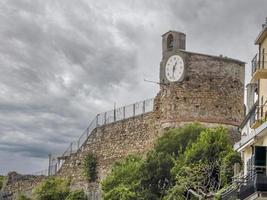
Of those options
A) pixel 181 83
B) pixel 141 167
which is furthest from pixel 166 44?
pixel 141 167

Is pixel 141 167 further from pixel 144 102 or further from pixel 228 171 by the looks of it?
pixel 144 102

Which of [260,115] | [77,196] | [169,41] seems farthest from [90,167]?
[260,115]

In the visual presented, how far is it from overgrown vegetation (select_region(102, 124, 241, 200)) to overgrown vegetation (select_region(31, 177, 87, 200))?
11807mm

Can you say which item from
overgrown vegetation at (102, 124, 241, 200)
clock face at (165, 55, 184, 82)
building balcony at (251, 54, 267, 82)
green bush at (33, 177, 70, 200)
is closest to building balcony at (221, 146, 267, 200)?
building balcony at (251, 54, 267, 82)

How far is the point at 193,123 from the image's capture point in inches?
2339

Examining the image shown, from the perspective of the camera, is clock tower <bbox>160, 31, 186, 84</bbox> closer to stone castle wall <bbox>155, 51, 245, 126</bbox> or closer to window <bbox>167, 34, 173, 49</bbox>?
window <bbox>167, 34, 173, 49</bbox>

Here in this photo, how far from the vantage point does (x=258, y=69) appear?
38406mm

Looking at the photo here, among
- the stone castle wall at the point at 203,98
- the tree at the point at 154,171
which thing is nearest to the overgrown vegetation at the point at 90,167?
the stone castle wall at the point at 203,98

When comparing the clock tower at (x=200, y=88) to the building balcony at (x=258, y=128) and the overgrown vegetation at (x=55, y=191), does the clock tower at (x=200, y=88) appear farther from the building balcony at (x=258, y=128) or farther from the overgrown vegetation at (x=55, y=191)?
the building balcony at (x=258, y=128)

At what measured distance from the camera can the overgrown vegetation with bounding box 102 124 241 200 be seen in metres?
48.5

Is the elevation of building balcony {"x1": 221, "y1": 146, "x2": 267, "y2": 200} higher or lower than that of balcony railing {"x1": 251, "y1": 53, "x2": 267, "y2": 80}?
lower

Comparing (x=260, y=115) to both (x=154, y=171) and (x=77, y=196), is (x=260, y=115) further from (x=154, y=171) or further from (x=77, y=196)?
(x=77, y=196)

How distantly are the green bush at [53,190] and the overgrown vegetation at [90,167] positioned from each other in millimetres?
2181

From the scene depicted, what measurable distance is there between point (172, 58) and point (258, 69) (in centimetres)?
2496
